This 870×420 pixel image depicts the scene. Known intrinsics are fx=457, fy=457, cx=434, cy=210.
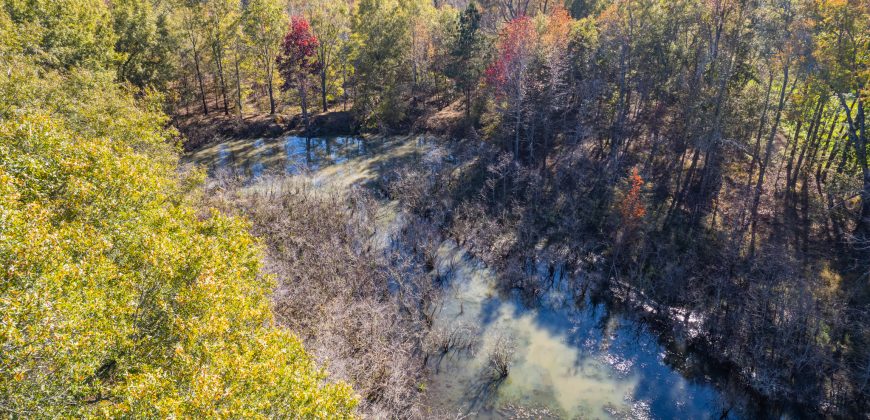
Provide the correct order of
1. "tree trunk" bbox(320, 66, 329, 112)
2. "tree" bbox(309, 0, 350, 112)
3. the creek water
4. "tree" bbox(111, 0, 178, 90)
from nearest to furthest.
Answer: the creek water
"tree" bbox(111, 0, 178, 90)
"tree" bbox(309, 0, 350, 112)
"tree trunk" bbox(320, 66, 329, 112)

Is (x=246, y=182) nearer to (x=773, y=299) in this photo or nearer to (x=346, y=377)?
(x=346, y=377)

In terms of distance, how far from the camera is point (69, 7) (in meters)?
37.0

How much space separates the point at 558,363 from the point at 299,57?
44529 mm

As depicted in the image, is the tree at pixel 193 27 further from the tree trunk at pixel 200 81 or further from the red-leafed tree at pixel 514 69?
the red-leafed tree at pixel 514 69

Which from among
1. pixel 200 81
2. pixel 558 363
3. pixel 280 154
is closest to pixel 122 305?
pixel 558 363

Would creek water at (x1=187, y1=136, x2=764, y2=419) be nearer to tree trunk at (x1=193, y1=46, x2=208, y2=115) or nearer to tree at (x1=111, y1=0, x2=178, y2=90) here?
tree at (x1=111, y1=0, x2=178, y2=90)

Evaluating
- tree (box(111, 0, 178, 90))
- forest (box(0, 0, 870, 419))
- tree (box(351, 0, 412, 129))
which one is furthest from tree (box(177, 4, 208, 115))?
tree (box(351, 0, 412, 129))

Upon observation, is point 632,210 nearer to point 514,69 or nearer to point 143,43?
point 514,69

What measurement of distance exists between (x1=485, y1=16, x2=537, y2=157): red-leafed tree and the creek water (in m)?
14.8

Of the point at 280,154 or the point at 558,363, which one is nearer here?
the point at 558,363

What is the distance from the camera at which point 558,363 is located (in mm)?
22906

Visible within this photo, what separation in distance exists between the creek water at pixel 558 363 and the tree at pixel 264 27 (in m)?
35.5

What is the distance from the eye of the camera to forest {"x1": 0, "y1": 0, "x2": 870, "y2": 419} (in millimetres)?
12078

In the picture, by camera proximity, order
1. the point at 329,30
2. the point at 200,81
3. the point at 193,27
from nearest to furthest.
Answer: the point at 193,27 < the point at 329,30 < the point at 200,81
